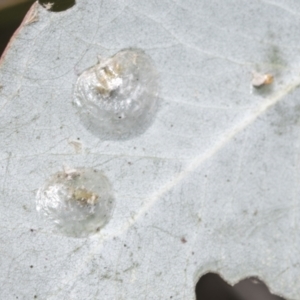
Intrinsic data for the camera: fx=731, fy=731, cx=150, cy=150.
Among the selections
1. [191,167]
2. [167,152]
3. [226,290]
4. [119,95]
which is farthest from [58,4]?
[226,290]

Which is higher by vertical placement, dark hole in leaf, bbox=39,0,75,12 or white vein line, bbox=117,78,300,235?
dark hole in leaf, bbox=39,0,75,12

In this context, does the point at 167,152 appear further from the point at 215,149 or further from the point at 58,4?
the point at 58,4

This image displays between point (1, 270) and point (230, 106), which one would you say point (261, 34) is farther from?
point (1, 270)

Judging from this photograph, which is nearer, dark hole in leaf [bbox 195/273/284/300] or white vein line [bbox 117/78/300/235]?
white vein line [bbox 117/78/300/235]

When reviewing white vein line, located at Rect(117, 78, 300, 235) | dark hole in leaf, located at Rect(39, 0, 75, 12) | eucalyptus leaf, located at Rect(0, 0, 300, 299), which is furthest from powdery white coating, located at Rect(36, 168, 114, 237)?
dark hole in leaf, located at Rect(39, 0, 75, 12)

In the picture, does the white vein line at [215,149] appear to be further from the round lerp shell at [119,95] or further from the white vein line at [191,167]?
the round lerp shell at [119,95]

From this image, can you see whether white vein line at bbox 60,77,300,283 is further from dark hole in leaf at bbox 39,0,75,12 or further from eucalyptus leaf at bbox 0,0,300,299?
dark hole in leaf at bbox 39,0,75,12

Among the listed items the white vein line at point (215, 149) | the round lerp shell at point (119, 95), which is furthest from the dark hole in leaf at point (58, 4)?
the white vein line at point (215, 149)

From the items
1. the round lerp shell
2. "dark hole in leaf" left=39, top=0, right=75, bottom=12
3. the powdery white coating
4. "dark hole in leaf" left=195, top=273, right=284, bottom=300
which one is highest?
"dark hole in leaf" left=39, top=0, right=75, bottom=12
